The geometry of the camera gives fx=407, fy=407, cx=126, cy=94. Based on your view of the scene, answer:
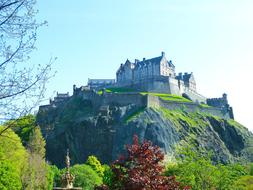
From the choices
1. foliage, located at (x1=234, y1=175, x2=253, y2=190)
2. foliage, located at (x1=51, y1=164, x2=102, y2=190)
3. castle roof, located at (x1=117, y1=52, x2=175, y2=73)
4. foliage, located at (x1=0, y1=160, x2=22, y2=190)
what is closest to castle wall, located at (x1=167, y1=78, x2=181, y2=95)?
castle roof, located at (x1=117, y1=52, x2=175, y2=73)

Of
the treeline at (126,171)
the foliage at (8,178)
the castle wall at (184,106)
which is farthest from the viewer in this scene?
the castle wall at (184,106)

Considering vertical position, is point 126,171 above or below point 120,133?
below

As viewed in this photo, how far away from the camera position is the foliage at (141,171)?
15.5 meters

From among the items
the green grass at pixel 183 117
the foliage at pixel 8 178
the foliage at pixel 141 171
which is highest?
the green grass at pixel 183 117

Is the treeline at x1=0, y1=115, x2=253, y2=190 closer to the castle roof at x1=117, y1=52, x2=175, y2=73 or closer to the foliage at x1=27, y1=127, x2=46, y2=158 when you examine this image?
the foliage at x1=27, y1=127, x2=46, y2=158

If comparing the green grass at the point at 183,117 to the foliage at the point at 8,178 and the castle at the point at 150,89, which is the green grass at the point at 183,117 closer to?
the castle at the point at 150,89

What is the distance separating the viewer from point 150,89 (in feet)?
341

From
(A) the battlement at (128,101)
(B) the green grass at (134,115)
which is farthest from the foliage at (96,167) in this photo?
(A) the battlement at (128,101)

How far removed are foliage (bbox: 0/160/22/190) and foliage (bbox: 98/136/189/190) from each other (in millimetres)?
22344

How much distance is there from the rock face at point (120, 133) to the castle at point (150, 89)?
1911 millimetres

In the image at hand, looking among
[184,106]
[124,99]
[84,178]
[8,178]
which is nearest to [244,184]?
[84,178]

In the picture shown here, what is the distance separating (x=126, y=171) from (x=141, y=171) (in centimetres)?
64

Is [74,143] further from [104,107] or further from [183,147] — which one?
[183,147]

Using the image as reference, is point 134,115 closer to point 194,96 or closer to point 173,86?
point 173,86
